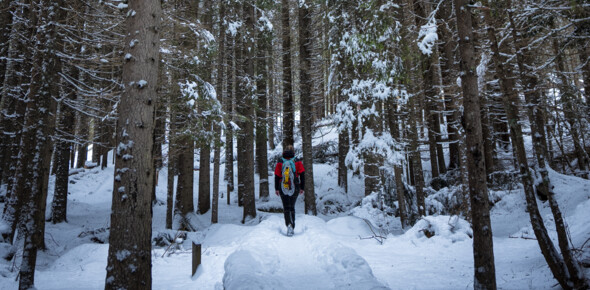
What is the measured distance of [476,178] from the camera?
13.2ft

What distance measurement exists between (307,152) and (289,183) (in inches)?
151

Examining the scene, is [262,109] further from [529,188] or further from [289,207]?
[529,188]

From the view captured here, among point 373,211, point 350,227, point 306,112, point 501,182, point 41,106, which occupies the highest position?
point 306,112

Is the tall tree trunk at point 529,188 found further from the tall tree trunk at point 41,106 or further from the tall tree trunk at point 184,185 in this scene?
the tall tree trunk at point 184,185

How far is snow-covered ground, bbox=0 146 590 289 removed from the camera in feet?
16.1

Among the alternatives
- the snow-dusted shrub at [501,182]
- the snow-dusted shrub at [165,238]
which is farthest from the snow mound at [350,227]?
the snow-dusted shrub at [501,182]

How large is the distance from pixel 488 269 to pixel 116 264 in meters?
4.52

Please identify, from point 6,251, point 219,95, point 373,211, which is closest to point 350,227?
point 373,211

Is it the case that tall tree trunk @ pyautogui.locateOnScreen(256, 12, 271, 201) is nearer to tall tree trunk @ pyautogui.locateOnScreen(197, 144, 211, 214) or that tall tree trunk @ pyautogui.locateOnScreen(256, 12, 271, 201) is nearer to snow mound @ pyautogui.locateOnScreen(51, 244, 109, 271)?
tall tree trunk @ pyautogui.locateOnScreen(197, 144, 211, 214)

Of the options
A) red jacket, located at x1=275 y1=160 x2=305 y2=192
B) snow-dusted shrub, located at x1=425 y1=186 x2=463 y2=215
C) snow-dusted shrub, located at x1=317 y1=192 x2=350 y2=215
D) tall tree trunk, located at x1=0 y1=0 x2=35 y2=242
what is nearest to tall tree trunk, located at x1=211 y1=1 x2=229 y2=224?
red jacket, located at x1=275 y1=160 x2=305 y2=192

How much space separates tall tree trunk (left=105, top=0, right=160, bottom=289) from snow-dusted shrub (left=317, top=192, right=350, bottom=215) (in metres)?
12.0

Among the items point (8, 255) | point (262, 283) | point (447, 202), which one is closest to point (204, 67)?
point (8, 255)

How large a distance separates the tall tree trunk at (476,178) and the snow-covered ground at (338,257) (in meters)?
0.89

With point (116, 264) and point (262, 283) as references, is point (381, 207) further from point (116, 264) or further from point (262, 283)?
point (116, 264)
